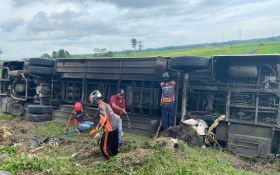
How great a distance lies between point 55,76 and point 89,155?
7235 mm

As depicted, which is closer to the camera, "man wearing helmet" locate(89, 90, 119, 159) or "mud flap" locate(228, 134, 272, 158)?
"man wearing helmet" locate(89, 90, 119, 159)

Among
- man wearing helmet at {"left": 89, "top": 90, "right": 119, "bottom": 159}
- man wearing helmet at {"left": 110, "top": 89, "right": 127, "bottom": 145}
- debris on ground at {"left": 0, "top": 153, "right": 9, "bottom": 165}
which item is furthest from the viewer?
man wearing helmet at {"left": 110, "top": 89, "right": 127, "bottom": 145}

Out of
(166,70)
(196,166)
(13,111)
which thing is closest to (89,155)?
(196,166)

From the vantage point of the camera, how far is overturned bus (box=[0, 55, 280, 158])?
848 centimetres

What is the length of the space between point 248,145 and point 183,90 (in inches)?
98.4

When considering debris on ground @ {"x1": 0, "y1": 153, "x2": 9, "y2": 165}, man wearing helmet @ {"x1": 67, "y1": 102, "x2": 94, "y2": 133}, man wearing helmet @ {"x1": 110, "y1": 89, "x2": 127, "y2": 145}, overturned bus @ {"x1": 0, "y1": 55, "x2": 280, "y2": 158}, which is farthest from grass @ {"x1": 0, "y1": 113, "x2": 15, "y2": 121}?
debris on ground @ {"x1": 0, "y1": 153, "x2": 9, "y2": 165}

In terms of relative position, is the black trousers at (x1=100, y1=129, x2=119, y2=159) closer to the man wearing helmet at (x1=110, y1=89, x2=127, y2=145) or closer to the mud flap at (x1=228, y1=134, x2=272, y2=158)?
the man wearing helmet at (x1=110, y1=89, x2=127, y2=145)

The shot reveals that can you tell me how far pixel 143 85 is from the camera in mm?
10938

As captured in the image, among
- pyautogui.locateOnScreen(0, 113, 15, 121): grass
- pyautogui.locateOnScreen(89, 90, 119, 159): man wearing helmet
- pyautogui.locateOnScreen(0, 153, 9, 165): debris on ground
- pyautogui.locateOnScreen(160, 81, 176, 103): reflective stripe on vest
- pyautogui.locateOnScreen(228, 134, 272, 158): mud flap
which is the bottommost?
pyautogui.locateOnScreen(0, 113, 15, 121): grass

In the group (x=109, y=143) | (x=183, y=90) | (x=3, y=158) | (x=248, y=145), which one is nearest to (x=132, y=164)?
(x=109, y=143)

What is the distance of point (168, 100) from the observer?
9703 mm

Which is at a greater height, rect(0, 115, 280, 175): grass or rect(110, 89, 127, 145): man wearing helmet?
rect(110, 89, 127, 145): man wearing helmet

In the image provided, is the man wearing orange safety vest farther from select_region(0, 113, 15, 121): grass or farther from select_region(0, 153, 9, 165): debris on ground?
select_region(0, 113, 15, 121): grass

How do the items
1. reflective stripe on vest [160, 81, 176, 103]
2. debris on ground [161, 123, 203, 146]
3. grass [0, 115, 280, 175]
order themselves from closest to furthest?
grass [0, 115, 280, 175] < debris on ground [161, 123, 203, 146] < reflective stripe on vest [160, 81, 176, 103]
